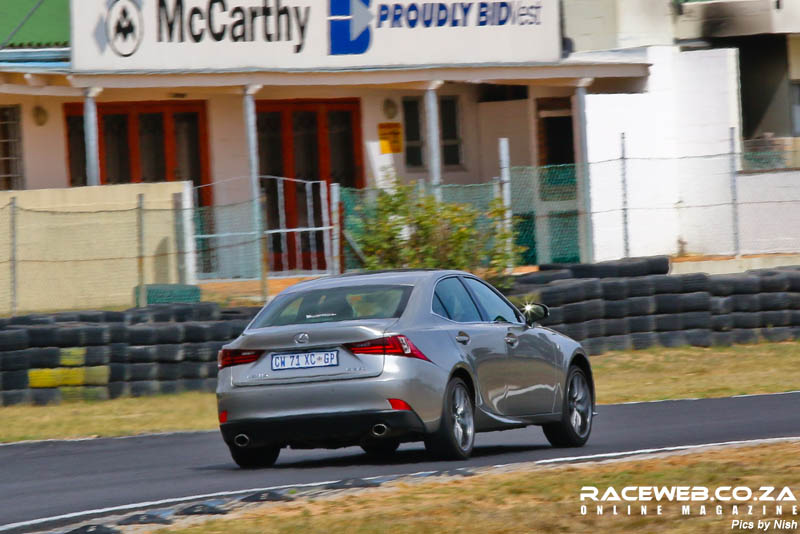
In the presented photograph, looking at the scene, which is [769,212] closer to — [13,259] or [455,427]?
[13,259]

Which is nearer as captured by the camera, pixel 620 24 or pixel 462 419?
pixel 462 419

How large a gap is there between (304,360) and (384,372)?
0.57 metres

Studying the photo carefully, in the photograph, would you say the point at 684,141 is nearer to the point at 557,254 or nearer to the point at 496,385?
the point at 557,254

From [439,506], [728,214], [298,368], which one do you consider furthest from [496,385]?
[728,214]

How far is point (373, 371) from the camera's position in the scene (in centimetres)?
1048

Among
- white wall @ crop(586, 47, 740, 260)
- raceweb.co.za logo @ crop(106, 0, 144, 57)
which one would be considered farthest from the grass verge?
raceweb.co.za logo @ crop(106, 0, 144, 57)

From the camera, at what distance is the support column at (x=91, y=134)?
949 inches

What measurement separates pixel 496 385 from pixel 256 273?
37.6 ft

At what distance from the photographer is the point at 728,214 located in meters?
28.6

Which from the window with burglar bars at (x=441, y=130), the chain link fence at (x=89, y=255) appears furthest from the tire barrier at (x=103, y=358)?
the window with burglar bars at (x=441, y=130)

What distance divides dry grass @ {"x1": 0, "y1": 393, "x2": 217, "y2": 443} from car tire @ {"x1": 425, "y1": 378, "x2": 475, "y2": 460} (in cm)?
537

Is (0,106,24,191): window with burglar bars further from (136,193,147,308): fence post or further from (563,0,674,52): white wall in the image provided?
(563,0,674,52): white wall

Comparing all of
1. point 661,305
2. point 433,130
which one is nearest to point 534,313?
point 661,305

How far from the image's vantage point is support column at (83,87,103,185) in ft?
79.1
